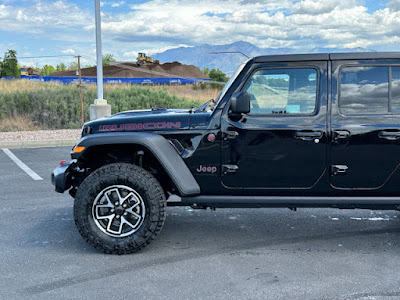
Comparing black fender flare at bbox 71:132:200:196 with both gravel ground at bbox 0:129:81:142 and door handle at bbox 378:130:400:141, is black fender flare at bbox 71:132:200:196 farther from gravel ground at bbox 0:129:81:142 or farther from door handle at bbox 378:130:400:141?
gravel ground at bbox 0:129:81:142

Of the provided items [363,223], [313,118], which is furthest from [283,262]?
[363,223]

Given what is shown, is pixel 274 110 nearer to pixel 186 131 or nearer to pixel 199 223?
pixel 186 131

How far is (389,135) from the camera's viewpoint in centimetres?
428

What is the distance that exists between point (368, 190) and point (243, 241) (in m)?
1.37

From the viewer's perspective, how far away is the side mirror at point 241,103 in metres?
4.17

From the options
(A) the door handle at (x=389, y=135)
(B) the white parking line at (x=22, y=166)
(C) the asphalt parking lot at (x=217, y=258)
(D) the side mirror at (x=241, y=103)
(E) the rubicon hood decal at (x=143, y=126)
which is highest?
(D) the side mirror at (x=241, y=103)

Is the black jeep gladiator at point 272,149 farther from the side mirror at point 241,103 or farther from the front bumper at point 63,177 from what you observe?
the front bumper at point 63,177

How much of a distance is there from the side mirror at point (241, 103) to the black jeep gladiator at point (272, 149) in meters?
0.11

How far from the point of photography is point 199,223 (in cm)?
550

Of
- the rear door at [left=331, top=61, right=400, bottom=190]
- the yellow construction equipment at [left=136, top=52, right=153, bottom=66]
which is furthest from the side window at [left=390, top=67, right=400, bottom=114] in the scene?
the yellow construction equipment at [left=136, top=52, right=153, bottom=66]

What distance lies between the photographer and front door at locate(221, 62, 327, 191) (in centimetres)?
434

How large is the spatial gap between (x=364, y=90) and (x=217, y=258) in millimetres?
2129

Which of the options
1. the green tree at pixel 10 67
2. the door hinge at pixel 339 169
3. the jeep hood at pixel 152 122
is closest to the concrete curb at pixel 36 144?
the jeep hood at pixel 152 122

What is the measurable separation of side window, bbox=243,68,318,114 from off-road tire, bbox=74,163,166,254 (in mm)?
1254
